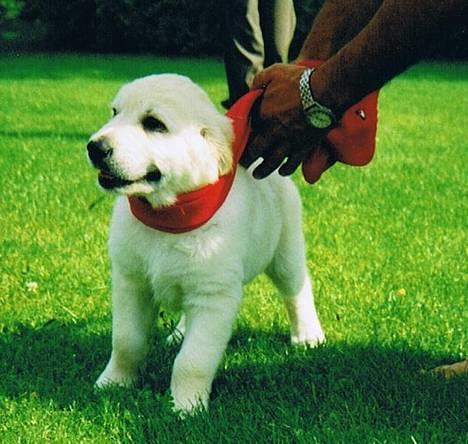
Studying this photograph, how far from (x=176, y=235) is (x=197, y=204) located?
12 centimetres

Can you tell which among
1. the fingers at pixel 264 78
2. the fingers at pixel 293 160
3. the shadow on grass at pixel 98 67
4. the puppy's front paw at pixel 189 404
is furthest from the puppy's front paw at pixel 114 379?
the shadow on grass at pixel 98 67

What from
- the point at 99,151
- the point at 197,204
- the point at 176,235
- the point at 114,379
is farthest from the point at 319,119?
the point at 114,379

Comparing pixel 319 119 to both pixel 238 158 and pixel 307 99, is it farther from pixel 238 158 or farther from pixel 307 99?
pixel 238 158

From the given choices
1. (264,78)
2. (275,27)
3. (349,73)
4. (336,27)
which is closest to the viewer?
(349,73)

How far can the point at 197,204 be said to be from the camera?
288cm

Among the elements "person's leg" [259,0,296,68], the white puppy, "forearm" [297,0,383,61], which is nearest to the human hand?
the white puppy

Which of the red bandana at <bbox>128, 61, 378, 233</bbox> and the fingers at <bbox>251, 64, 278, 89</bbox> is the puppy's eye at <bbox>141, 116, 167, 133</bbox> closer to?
the red bandana at <bbox>128, 61, 378, 233</bbox>

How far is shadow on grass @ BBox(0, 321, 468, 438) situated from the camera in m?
2.92

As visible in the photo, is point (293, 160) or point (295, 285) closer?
point (293, 160)

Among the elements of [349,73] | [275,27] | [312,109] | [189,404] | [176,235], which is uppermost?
[349,73]

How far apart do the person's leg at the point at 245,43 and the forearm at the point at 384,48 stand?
3131mm

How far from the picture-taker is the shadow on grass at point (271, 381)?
2924 millimetres

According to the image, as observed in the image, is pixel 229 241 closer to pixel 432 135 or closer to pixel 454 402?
pixel 454 402

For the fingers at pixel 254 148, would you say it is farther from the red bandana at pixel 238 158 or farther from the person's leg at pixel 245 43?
the person's leg at pixel 245 43
